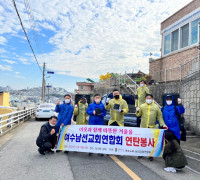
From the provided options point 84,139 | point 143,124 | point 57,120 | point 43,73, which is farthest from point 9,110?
point 43,73

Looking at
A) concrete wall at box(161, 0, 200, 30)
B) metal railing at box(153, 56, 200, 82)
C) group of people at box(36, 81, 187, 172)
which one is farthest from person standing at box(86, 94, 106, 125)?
concrete wall at box(161, 0, 200, 30)

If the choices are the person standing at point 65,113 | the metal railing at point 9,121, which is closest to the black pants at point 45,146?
the person standing at point 65,113

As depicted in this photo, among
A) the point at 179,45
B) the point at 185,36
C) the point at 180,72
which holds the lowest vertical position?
the point at 180,72

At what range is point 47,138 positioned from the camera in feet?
19.6

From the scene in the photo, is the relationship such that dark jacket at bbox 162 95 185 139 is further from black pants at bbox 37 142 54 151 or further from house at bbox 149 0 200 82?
house at bbox 149 0 200 82

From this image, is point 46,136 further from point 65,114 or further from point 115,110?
point 115,110

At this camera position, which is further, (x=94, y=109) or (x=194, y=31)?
(x=194, y=31)

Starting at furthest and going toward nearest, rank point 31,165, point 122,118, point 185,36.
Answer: point 185,36
point 122,118
point 31,165

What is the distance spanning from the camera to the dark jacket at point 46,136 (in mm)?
5922

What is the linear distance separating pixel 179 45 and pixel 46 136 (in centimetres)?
1337

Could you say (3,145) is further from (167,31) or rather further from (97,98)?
(167,31)

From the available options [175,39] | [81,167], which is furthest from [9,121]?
[175,39]

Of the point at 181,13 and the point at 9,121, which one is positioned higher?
the point at 181,13

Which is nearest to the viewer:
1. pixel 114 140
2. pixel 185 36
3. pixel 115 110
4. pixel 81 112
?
pixel 114 140
